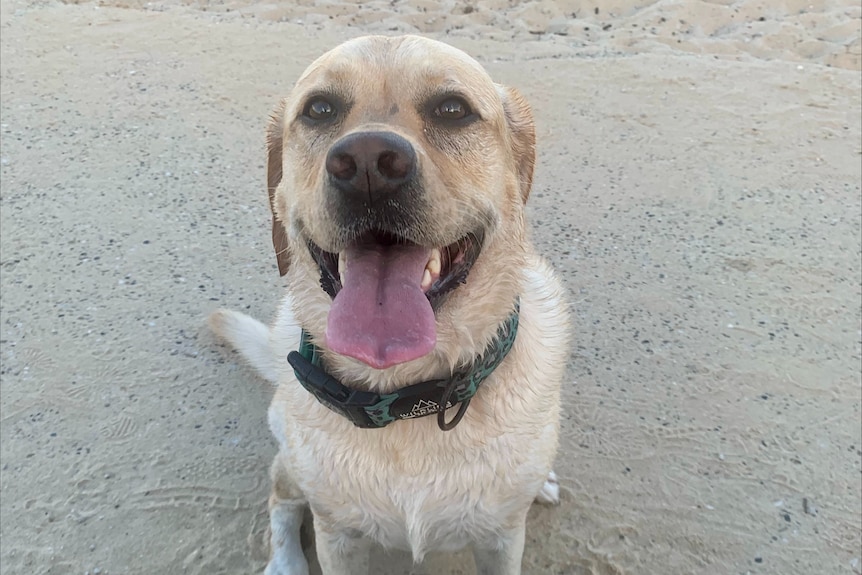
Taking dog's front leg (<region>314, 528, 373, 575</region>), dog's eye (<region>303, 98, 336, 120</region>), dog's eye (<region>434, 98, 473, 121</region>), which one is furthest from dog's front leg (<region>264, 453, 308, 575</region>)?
dog's eye (<region>434, 98, 473, 121</region>)

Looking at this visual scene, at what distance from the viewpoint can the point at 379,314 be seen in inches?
56.9

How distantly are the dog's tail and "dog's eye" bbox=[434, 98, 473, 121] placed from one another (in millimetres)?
1292

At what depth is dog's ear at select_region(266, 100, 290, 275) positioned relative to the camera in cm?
194

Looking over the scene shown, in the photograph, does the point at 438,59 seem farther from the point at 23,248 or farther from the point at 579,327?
the point at 23,248

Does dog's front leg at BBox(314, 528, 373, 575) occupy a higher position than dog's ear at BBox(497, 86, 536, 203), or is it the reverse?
dog's ear at BBox(497, 86, 536, 203)

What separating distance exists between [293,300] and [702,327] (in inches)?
81.3

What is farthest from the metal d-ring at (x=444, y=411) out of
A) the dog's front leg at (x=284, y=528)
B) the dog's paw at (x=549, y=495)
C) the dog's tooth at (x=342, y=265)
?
the dog's paw at (x=549, y=495)

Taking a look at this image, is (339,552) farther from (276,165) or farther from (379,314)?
(276,165)

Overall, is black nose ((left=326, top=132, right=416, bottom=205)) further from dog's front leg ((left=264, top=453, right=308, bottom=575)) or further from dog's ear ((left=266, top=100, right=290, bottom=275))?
dog's front leg ((left=264, top=453, right=308, bottom=575))

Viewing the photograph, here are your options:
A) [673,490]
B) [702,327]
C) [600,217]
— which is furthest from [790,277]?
[673,490]

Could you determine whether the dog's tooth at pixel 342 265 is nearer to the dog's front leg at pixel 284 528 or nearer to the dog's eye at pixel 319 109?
the dog's eye at pixel 319 109

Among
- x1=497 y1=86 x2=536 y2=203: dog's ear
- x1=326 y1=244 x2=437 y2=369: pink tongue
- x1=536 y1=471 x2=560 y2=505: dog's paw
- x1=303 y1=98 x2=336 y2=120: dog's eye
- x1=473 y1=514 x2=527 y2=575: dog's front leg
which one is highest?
x1=303 y1=98 x2=336 y2=120: dog's eye

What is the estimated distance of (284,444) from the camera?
1.91 metres

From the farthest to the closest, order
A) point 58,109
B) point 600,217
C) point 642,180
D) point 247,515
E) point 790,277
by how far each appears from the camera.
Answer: point 58,109 → point 642,180 → point 600,217 → point 790,277 → point 247,515
